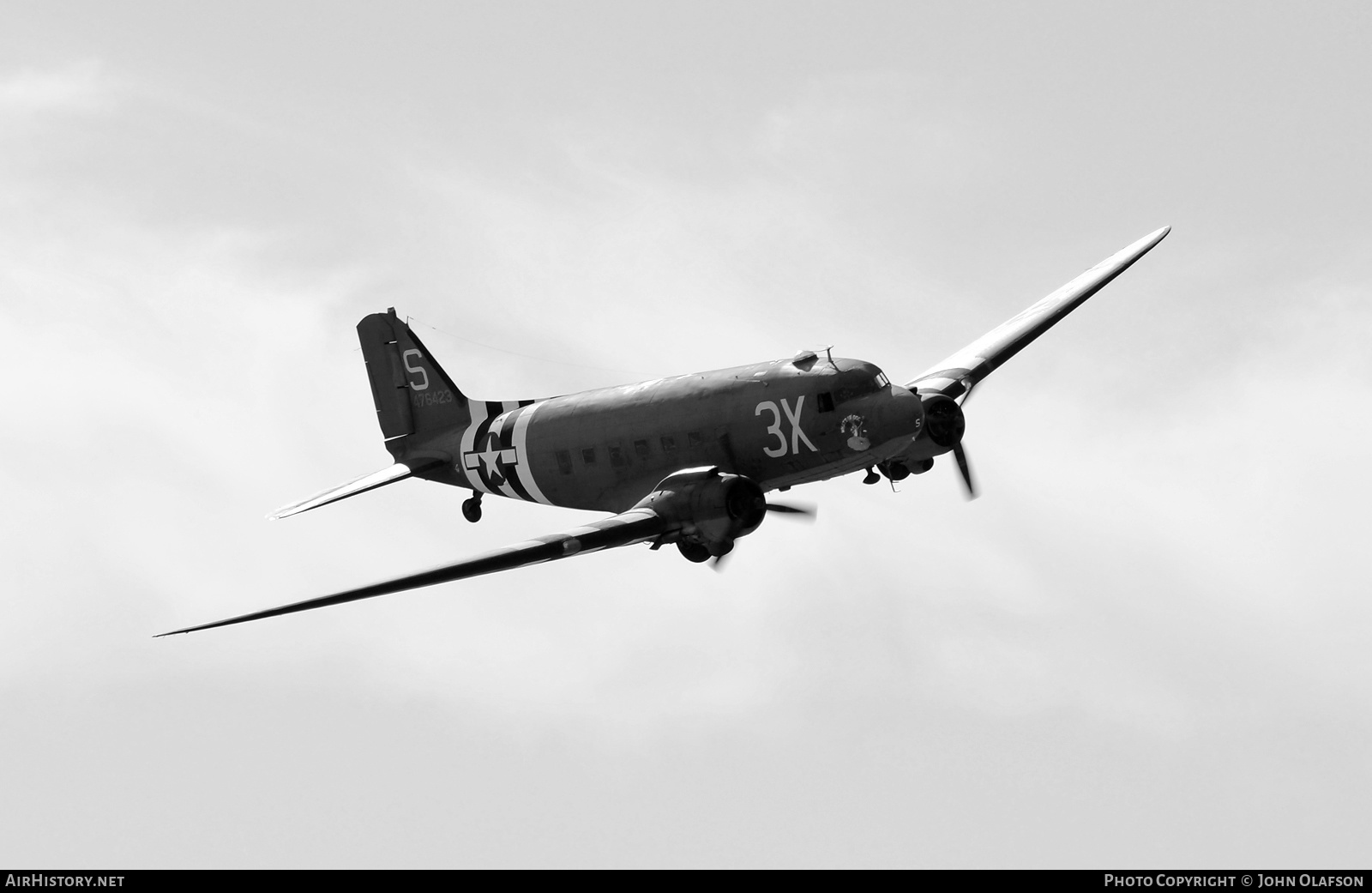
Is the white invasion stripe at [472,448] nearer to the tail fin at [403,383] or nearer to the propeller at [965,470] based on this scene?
the tail fin at [403,383]

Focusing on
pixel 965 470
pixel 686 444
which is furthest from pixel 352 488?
pixel 965 470

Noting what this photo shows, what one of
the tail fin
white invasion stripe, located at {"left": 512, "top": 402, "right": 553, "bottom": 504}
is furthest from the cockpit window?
the tail fin

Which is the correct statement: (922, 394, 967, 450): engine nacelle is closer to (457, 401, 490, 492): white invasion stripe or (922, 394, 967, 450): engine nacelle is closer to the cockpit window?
the cockpit window

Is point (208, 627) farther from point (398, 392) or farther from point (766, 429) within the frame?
point (398, 392)

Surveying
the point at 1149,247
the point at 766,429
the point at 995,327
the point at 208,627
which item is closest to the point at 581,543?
the point at 766,429

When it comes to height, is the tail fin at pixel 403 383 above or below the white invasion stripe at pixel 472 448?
above

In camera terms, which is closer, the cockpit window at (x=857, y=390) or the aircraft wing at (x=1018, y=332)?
the cockpit window at (x=857, y=390)

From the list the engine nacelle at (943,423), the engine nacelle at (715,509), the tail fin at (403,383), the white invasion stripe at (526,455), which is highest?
the tail fin at (403,383)

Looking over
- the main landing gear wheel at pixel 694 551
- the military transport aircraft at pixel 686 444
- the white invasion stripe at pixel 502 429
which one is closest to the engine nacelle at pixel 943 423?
the military transport aircraft at pixel 686 444

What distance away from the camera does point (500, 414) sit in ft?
126

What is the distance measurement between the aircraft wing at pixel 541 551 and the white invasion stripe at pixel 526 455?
20.4 feet

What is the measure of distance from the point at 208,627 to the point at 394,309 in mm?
17793

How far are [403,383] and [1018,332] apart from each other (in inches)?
645

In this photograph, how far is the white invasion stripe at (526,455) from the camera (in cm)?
3669
